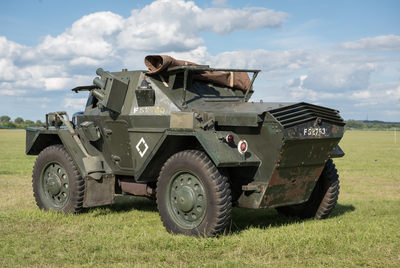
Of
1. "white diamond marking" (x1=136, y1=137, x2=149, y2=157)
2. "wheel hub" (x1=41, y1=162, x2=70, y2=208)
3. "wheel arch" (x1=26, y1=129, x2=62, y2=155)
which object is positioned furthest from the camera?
"wheel arch" (x1=26, y1=129, x2=62, y2=155)

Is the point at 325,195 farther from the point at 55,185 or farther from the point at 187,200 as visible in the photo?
the point at 55,185

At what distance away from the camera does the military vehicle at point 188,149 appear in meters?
6.56

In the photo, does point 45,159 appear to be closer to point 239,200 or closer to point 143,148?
point 143,148

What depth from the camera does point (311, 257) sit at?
584 cm

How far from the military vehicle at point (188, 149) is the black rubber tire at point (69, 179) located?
17 mm

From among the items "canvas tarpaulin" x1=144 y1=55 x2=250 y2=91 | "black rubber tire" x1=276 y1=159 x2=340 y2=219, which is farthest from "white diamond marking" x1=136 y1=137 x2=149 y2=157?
"black rubber tire" x1=276 y1=159 x2=340 y2=219

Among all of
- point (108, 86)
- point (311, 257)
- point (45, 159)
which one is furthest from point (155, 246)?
point (45, 159)

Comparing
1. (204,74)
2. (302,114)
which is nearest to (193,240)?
(302,114)

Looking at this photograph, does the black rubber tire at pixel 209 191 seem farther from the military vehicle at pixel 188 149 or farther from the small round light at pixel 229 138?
the small round light at pixel 229 138

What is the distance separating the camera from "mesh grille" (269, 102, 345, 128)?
6531 mm

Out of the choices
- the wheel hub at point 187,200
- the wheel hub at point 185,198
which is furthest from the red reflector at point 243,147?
the wheel hub at point 185,198

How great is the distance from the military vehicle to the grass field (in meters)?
0.36

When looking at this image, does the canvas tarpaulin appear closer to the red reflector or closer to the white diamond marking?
the white diamond marking

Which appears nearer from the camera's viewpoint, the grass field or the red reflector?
the grass field
